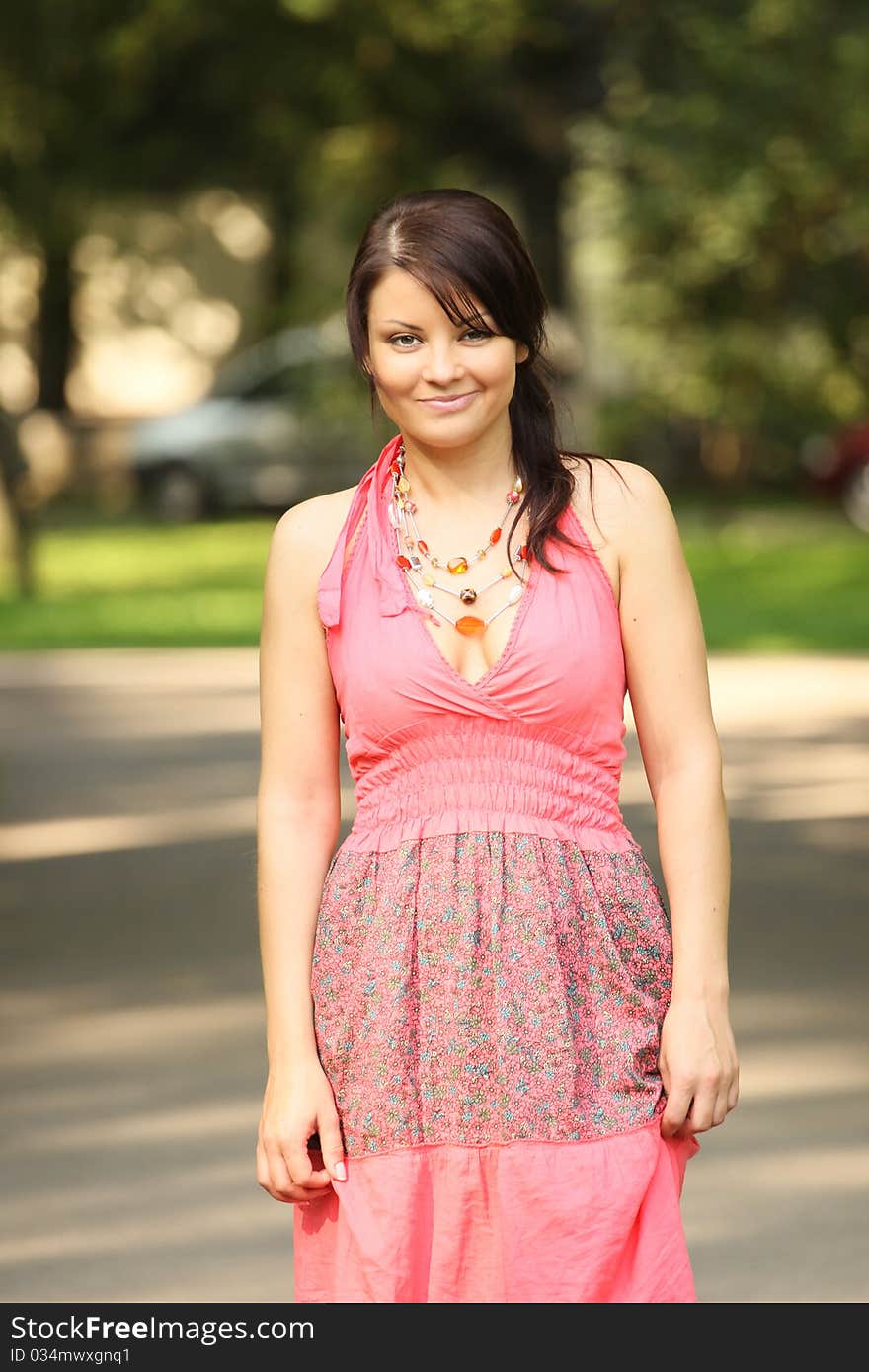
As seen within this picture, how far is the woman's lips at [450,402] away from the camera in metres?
2.70

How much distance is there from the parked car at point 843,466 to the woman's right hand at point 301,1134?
2442cm

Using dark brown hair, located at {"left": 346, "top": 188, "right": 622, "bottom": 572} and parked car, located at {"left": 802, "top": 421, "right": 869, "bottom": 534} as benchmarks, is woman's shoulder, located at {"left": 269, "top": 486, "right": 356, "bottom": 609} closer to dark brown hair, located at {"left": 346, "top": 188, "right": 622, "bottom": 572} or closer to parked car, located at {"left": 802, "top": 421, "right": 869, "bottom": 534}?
dark brown hair, located at {"left": 346, "top": 188, "right": 622, "bottom": 572}

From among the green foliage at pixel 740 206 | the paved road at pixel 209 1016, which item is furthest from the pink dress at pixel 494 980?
the green foliage at pixel 740 206

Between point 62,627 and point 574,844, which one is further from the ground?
point 62,627

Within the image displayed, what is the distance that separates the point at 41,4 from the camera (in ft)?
62.4

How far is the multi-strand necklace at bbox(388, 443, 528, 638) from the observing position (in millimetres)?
2717

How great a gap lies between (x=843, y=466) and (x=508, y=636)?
25122 millimetres

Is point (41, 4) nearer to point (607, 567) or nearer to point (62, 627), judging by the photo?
point (62, 627)

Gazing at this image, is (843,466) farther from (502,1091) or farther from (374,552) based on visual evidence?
(502,1091)

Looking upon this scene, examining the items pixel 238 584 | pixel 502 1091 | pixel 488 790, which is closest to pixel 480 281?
pixel 488 790

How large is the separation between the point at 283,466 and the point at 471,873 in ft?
83.9

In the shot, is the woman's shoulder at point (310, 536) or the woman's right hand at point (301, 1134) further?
the woman's shoulder at point (310, 536)

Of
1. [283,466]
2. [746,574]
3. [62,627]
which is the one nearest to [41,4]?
[62,627]

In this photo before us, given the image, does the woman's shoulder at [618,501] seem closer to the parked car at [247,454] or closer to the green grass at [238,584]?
A: the green grass at [238,584]
